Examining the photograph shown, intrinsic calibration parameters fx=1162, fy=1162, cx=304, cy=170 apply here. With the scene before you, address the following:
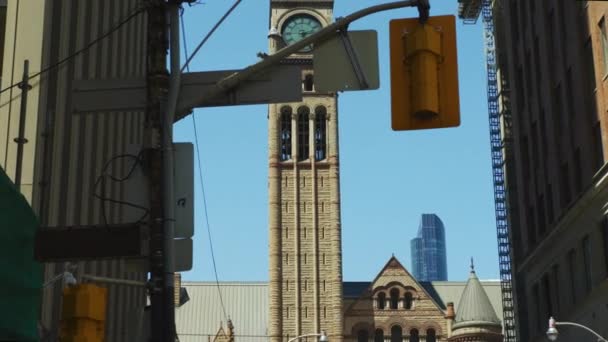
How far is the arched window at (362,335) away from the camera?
101 metres

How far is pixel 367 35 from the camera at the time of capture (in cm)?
1277

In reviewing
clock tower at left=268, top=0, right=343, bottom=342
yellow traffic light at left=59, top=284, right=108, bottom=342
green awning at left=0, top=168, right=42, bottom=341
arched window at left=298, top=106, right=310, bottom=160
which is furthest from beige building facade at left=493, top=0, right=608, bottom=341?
arched window at left=298, top=106, right=310, bottom=160

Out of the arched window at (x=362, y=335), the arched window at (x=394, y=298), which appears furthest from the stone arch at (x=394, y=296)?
the arched window at (x=362, y=335)

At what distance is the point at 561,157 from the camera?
44.3 metres

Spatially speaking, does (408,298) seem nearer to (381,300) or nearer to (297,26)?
(381,300)

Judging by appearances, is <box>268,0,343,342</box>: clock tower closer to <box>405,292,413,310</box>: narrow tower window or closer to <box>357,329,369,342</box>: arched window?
<box>357,329,369,342</box>: arched window

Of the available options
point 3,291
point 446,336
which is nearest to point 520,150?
point 3,291

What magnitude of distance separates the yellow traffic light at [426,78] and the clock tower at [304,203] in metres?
87.2

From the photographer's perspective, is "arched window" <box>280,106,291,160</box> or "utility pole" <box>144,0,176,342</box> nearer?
"utility pole" <box>144,0,176,342</box>

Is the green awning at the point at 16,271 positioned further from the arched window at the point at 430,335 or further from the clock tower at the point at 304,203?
the arched window at the point at 430,335

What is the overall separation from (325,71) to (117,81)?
234 centimetres

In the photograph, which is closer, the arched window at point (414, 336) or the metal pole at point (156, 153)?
the metal pole at point (156, 153)

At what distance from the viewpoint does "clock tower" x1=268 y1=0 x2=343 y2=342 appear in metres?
101

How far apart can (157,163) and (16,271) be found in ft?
10.6
